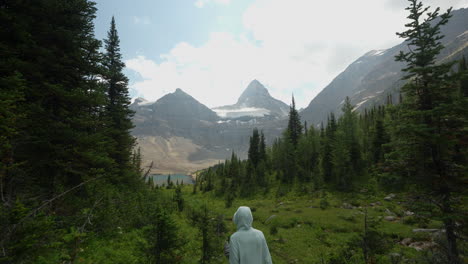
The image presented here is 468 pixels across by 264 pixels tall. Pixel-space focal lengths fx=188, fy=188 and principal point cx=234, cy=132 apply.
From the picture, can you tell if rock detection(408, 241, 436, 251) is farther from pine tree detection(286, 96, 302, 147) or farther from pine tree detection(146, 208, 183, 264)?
pine tree detection(286, 96, 302, 147)

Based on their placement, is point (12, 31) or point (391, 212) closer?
point (12, 31)

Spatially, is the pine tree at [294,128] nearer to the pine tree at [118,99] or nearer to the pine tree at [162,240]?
the pine tree at [118,99]

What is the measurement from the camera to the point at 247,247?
4203 mm

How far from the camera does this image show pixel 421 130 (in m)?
7.77

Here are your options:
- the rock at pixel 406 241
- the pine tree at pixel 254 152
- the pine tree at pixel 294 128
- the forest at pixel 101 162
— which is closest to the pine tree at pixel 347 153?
the pine tree at pixel 294 128

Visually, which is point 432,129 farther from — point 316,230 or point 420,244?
point 316,230

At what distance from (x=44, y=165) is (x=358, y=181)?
125 ft

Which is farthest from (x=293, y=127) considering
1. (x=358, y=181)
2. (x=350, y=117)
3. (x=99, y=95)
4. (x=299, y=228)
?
(x=99, y=95)

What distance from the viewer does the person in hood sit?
13.6 ft

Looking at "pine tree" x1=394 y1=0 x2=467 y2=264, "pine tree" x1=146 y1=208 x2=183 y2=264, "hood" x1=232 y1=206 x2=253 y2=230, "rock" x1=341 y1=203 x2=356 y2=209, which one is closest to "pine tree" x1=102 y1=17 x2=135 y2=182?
"pine tree" x1=146 y1=208 x2=183 y2=264

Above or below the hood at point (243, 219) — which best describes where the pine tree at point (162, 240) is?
below

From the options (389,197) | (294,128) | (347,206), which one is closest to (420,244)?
(347,206)

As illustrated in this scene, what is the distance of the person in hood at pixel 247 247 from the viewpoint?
4156 mm

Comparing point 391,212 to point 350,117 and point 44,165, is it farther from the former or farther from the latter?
point 44,165
